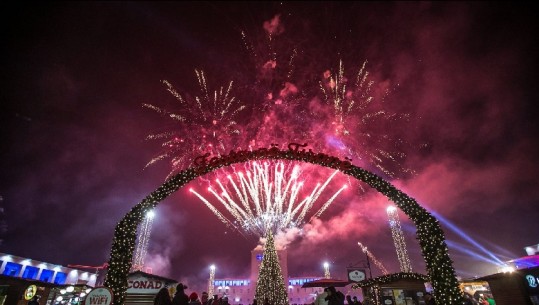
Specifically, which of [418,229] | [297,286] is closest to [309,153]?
[418,229]

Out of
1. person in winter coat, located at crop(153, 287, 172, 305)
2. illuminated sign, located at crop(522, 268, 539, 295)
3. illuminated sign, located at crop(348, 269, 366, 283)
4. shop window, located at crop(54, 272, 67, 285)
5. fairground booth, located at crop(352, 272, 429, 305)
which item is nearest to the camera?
person in winter coat, located at crop(153, 287, 172, 305)


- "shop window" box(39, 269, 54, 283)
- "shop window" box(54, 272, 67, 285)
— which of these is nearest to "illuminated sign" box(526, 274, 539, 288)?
"shop window" box(39, 269, 54, 283)

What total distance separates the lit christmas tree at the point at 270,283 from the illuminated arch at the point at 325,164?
1178 centimetres

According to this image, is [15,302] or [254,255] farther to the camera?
[254,255]

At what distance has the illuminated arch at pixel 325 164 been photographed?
11.2 meters

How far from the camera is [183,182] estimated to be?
46.1ft

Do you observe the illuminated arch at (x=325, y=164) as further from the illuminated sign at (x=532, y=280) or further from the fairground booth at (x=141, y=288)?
the illuminated sign at (x=532, y=280)

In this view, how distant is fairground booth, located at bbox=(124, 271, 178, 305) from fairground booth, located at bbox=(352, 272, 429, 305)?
659 inches

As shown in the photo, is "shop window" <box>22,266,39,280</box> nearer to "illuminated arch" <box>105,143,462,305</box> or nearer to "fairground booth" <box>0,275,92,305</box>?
"fairground booth" <box>0,275,92,305</box>

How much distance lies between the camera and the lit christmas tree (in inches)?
864

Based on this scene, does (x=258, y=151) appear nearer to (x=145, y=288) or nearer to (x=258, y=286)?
(x=145, y=288)

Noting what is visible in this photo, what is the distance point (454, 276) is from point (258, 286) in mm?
15069

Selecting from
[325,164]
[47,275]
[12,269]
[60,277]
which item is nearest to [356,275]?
[325,164]

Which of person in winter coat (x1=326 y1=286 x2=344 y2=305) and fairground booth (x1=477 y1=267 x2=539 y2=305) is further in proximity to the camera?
fairground booth (x1=477 y1=267 x2=539 y2=305)
